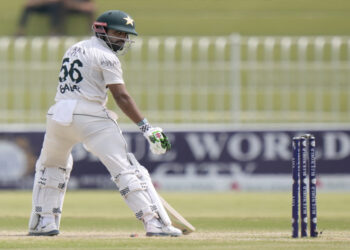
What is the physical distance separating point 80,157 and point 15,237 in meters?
6.33

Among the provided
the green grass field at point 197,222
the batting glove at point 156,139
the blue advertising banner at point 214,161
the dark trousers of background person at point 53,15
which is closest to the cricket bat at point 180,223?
the green grass field at point 197,222

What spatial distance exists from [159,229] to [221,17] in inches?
464

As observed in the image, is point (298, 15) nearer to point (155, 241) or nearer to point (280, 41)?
point (280, 41)

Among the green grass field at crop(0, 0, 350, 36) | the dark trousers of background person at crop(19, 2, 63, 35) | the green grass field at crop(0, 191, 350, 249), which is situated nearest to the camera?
the green grass field at crop(0, 191, 350, 249)

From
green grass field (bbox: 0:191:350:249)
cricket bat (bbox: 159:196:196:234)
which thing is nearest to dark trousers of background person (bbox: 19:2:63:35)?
green grass field (bbox: 0:191:350:249)

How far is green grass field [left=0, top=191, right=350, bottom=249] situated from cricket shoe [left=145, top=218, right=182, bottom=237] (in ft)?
0.30

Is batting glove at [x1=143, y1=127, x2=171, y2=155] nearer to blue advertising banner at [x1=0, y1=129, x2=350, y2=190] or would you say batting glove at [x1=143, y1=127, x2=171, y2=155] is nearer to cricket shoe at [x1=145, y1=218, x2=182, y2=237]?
cricket shoe at [x1=145, y1=218, x2=182, y2=237]

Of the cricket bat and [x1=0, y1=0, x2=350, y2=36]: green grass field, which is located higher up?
[x1=0, y1=0, x2=350, y2=36]: green grass field

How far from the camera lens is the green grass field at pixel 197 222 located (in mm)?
6500

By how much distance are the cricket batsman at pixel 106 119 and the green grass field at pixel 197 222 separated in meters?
0.29

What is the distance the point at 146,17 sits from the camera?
18.2 meters

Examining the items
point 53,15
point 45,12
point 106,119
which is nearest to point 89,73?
point 106,119

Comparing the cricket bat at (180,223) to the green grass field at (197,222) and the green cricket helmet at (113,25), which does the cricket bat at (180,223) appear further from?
the green cricket helmet at (113,25)

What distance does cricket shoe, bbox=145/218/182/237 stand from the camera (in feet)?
22.5
